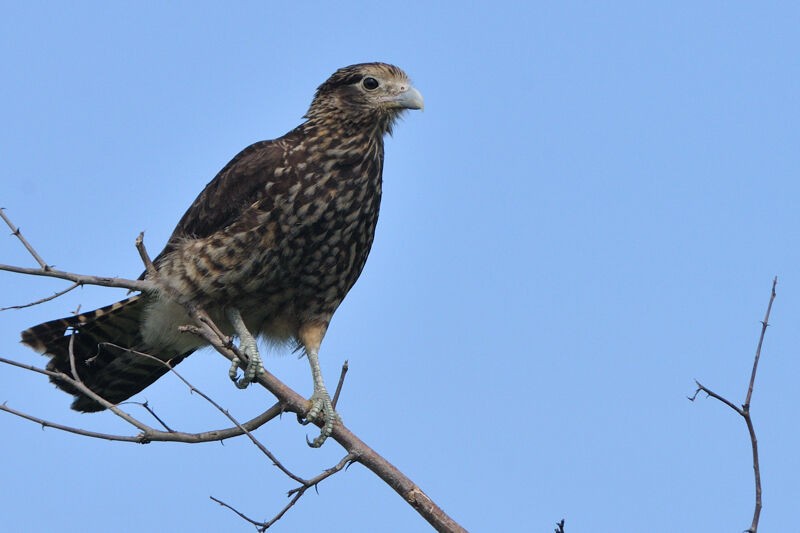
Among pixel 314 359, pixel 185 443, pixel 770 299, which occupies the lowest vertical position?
pixel 770 299

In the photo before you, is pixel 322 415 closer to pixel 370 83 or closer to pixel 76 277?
pixel 76 277

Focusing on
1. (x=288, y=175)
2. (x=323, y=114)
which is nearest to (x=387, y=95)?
(x=323, y=114)

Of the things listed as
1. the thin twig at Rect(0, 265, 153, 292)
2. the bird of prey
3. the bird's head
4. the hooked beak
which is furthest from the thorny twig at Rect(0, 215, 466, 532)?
the hooked beak

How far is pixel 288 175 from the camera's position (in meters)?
5.63

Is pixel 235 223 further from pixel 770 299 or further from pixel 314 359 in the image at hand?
pixel 770 299

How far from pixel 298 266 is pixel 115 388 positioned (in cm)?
157

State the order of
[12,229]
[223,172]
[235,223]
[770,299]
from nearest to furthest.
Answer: [770,299] → [12,229] → [235,223] → [223,172]

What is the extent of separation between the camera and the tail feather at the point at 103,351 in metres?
5.66

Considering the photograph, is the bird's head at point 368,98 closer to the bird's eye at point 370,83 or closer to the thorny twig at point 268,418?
the bird's eye at point 370,83

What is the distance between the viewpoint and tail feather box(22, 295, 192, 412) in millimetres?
5656

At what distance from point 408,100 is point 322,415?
2101mm

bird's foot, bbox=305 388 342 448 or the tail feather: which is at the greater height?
the tail feather

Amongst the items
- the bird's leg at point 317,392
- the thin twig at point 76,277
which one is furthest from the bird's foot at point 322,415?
the thin twig at point 76,277

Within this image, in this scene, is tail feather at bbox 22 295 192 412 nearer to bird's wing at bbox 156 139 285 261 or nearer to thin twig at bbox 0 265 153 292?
bird's wing at bbox 156 139 285 261
